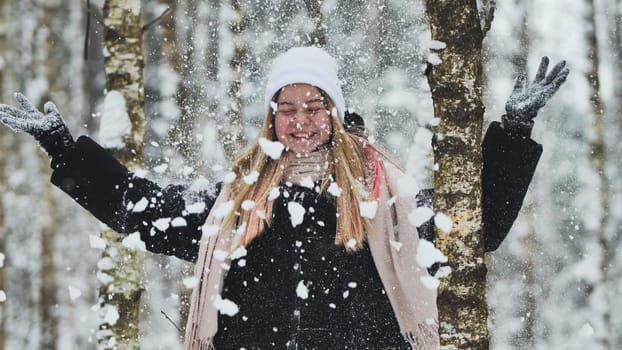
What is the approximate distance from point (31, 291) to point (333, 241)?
1117cm

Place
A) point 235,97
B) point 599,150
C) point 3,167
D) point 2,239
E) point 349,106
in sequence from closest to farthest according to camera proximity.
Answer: point 235,97 → point 349,106 → point 599,150 → point 3,167 → point 2,239

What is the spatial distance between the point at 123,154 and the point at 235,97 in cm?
115

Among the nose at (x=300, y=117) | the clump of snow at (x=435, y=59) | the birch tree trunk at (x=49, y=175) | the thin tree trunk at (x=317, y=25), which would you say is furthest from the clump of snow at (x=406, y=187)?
the birch tree trunk at (x=49, y=175)

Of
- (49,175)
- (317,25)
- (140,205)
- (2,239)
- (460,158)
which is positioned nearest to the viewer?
(460,158)

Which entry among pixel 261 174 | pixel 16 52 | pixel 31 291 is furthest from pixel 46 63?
pixel 261 174

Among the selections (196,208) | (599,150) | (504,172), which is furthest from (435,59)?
(599,150)

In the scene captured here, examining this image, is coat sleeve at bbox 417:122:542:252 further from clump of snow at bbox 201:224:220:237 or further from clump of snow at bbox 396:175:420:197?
clump of snow at bbox 201:224:220:237

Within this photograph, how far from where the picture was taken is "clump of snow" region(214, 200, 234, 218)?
321cm

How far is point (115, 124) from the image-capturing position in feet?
15.8

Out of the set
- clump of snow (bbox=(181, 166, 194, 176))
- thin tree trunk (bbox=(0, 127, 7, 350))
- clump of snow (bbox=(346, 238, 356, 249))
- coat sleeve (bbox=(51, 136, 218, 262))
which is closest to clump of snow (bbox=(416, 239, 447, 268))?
clump of snow (bbox=(346, 238, 356, 249))

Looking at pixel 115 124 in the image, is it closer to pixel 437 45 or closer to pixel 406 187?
pixel 406 187

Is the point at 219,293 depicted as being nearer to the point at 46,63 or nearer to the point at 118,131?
the point at 118,131

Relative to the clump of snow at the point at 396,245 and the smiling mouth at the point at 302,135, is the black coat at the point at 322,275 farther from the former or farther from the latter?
the smiling mouth at the point at 302,135

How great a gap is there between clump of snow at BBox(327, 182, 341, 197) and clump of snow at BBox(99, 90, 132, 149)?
2037mm
